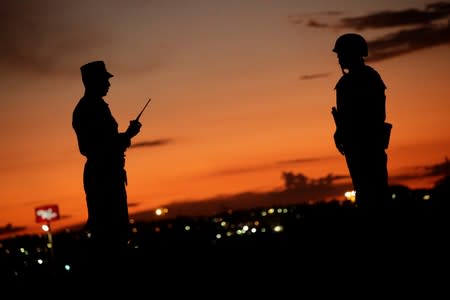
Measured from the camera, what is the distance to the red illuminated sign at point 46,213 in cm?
6600

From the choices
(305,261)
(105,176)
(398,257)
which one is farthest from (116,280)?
(398,257)

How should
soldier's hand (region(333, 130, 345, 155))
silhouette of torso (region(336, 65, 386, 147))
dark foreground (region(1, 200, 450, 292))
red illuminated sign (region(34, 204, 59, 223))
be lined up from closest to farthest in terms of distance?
dark foreground (region(1, 200, 450, 292)) → silhouette of torso (region(336, 65, 386, 147)) → soldier's hand (region(333, 130, 345, 155)) → red illuminated sign (region(34, 204, 59, 223))

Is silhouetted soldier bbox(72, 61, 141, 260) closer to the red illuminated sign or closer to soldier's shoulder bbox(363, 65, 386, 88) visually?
soldier's shoulder bbox(363, 65, 386, 88)

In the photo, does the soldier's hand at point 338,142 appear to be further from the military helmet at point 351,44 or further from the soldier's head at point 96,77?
the soldier's head at point 96,77

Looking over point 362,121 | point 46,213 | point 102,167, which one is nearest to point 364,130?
point 362,121

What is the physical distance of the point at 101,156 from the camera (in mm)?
9961

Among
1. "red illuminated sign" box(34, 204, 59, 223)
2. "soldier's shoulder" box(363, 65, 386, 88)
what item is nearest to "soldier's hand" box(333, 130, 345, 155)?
"soldier's shoulder" box(363, 65, 386, 88)

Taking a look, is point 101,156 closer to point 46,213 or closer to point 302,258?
point 302,258

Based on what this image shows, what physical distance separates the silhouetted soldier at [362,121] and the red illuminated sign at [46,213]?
5967 cm

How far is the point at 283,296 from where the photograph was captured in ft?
23.4

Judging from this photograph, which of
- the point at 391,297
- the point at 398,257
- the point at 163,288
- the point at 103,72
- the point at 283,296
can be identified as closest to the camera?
the point at 391,297

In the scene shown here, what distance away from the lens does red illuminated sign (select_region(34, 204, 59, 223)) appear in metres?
66.0

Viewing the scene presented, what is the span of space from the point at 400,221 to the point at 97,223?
4092mm

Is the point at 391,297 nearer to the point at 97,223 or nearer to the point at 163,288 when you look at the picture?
the point at 163,288
